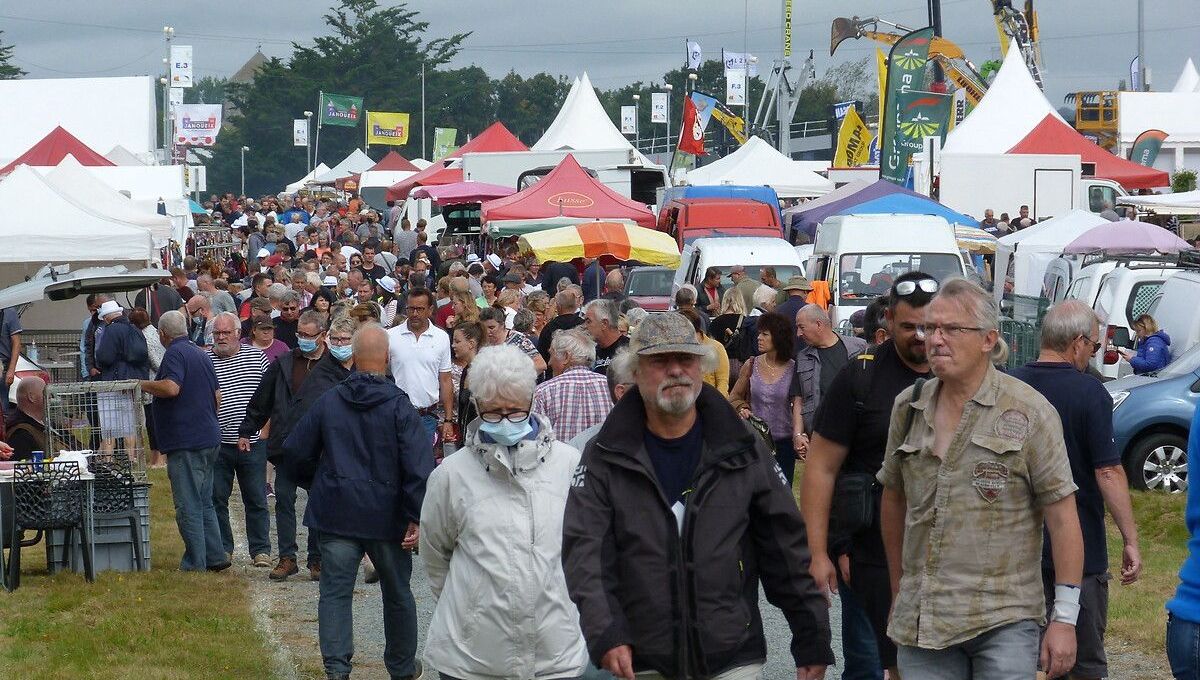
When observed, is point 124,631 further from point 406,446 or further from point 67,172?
point 67,172

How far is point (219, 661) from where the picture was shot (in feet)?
28.4

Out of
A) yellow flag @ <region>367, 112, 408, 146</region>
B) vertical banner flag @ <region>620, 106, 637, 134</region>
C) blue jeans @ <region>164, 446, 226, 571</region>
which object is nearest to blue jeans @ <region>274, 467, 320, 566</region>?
blue jeans @ <region>164, 446, 226, 571</region>

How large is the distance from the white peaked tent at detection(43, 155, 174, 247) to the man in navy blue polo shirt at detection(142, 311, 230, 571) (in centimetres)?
1266

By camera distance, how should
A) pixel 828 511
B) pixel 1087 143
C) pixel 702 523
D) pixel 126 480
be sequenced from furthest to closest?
pixel 1087 143, pixel 126 480, pixel 828 511, pixel 702 523

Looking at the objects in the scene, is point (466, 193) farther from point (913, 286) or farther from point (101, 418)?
point (913, 286)

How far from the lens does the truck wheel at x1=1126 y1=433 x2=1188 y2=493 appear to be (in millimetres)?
13914

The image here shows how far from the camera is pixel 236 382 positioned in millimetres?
11938

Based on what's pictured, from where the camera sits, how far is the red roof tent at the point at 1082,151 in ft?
123

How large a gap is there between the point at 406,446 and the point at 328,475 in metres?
0.39

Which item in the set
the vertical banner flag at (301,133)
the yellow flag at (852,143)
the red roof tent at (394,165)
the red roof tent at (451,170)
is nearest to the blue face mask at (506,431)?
the red roof tent at (451,170)

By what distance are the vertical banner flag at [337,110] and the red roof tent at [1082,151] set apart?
65614 millimetres

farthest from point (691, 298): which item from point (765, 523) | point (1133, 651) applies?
point (765, 523)

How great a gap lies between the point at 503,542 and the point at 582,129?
42609 millimetres

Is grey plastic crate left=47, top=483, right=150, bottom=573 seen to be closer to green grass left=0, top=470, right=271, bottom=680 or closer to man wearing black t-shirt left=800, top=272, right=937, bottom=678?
green grass left=0, top=470, right=271, bottom=680
